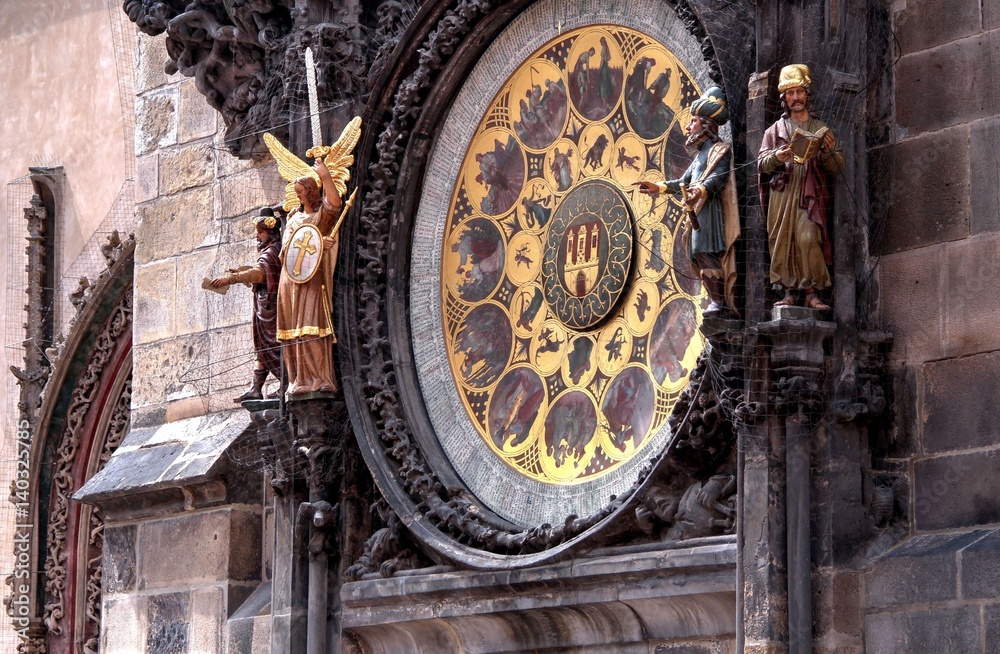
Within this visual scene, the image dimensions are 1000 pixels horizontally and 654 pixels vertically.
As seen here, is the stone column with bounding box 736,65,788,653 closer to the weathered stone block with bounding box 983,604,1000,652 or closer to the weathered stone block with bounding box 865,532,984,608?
the weathered stone block with bounding box 865,532,984,608

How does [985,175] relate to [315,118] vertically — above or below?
below

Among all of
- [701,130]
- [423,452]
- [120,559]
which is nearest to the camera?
[701,130]

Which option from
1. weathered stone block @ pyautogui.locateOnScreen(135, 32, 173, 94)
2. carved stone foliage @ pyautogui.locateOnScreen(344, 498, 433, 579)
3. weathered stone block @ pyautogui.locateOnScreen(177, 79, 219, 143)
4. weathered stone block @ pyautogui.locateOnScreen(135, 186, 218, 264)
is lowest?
carved stone foliage @ pyautogui.locateOnScreen(344, 498, 433, 579)

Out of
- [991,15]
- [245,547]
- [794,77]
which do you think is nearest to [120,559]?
[245,547]

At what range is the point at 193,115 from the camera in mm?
9406

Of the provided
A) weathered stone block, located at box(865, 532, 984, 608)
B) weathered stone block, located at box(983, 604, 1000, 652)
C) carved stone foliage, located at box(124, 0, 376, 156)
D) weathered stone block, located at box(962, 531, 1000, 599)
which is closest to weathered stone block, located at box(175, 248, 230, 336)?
carved stone foliage, located at box(124, 0, 376, 156)

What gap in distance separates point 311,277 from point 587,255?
1.13 m

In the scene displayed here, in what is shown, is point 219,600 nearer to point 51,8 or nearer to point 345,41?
point 345,41

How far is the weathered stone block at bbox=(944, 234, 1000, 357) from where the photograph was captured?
20.7 feet

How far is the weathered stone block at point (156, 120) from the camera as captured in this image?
374 inches

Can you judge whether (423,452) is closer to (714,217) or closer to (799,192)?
(714,217)

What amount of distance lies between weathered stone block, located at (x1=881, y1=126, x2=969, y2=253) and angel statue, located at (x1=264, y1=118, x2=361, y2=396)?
236 cm

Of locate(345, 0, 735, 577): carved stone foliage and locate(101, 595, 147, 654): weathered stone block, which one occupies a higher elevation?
locate(345, 0, 735, 577): carved stone foliage

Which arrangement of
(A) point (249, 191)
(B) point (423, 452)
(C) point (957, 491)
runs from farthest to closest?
1. (A) point (249, 191)
2. (B) point (423, 452)
3. (C) point (957, 491)
